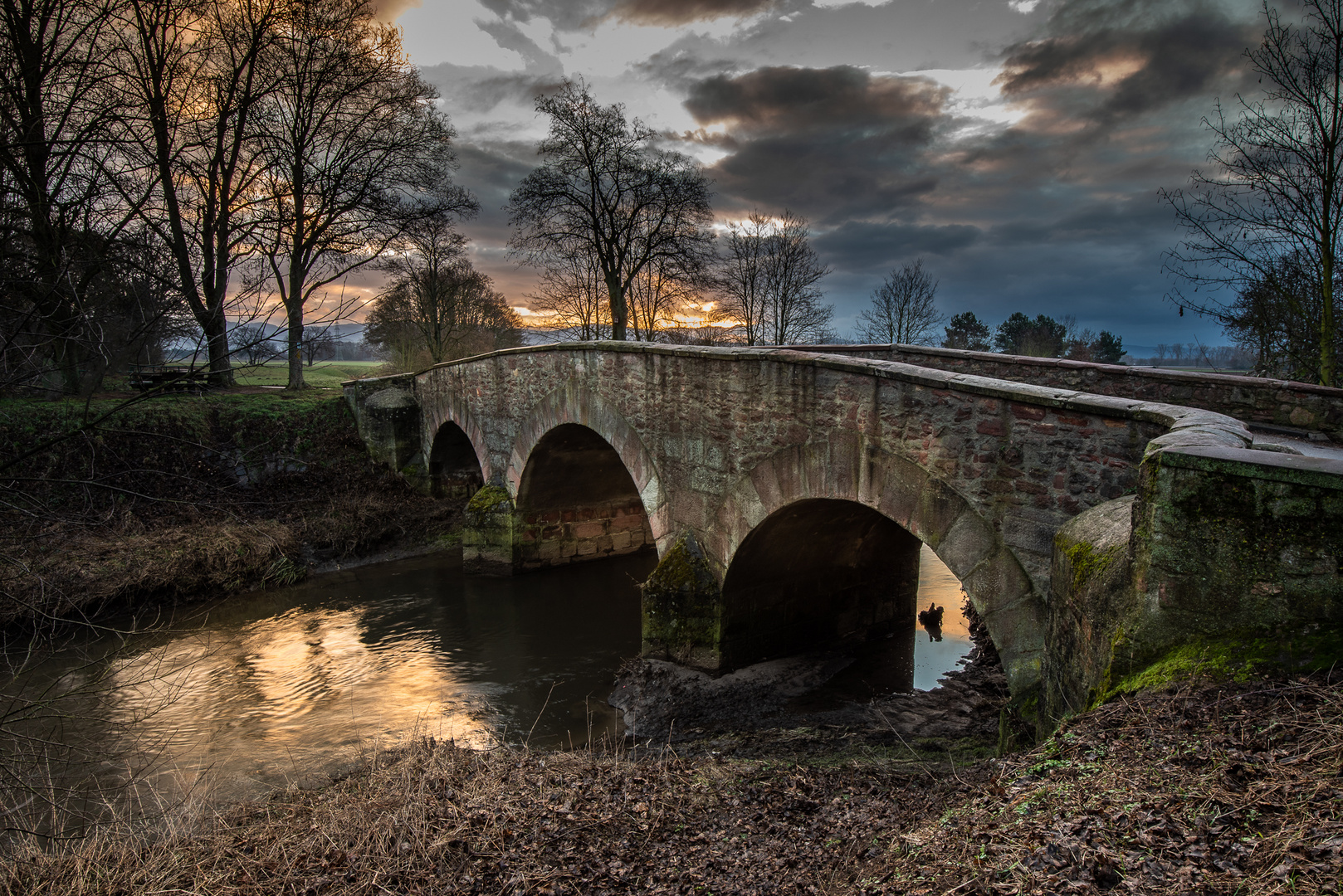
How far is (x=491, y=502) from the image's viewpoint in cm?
1253

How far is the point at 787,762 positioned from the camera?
5.20m

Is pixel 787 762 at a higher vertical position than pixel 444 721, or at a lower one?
higher

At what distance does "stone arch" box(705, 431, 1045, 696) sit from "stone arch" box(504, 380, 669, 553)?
1.94 m

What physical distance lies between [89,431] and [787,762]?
482 cm

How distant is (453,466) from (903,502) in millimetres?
13018

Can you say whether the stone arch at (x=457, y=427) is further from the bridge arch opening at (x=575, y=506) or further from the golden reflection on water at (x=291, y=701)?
the golden reflection on water at (x=291, y=701)

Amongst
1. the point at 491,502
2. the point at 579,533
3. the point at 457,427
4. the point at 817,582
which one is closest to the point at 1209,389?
the point at 817,582

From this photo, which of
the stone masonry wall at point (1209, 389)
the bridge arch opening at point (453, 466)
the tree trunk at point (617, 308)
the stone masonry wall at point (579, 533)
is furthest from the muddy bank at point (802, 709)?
the tree trunk at point (617, 308)

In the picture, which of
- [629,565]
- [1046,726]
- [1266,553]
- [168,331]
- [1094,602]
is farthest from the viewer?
[629,565]

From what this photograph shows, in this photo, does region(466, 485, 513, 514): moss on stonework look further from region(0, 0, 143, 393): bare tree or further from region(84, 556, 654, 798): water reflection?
region(0, 0, 143, 393): bare tree

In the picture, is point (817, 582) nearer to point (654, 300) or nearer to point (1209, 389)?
point (1209, 389)

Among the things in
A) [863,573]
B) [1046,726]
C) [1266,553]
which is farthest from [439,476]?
[1266,553]

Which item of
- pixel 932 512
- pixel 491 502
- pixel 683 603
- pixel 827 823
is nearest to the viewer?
pixel 827 823

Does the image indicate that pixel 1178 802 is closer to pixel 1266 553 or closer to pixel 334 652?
pixel 1266 553
